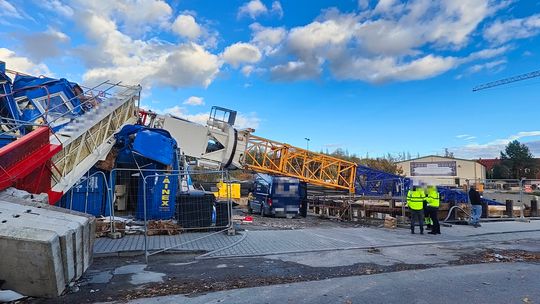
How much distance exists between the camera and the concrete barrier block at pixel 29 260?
507cm

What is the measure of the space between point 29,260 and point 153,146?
29.0 feet

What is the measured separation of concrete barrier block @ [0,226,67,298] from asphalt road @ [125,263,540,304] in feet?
4.39

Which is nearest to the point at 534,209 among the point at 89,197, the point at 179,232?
the point at 179,232

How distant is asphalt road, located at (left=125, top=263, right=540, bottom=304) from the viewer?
20.5ft

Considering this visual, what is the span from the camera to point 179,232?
12.0m

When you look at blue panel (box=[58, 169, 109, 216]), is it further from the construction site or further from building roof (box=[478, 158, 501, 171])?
building roof (box=[478, 158, 501, 171])

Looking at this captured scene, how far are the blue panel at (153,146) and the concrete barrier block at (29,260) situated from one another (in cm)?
842

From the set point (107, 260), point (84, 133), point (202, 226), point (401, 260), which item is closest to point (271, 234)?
point (202, 226)

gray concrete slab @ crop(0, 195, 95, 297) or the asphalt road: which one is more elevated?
gray concrete slab @ crop(0, 195, 95, 297)

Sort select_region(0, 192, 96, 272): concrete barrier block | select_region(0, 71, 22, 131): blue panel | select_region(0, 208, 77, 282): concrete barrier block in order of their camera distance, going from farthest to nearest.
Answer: select_region(0, 71, 22, 131): blue panel < select_region(0, 192, 96, 272): concrete barrier block < select_region(0, 208, 77, 282): concrete barrier block

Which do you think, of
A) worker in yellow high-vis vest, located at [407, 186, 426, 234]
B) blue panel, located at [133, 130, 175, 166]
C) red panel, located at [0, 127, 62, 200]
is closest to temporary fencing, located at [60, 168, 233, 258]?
blue panel, located at [133, 130, 175, 166]

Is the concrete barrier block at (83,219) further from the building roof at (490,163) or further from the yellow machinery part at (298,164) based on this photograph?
the building roof at (490,163)

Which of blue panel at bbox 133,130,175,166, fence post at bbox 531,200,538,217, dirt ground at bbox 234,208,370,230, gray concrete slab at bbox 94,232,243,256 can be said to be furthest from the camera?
fence post at bbox 531,200,538,217

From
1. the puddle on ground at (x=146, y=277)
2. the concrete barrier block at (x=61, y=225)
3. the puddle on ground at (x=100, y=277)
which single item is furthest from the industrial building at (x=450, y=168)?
the concrete barrier block at (x=61, y=225)
